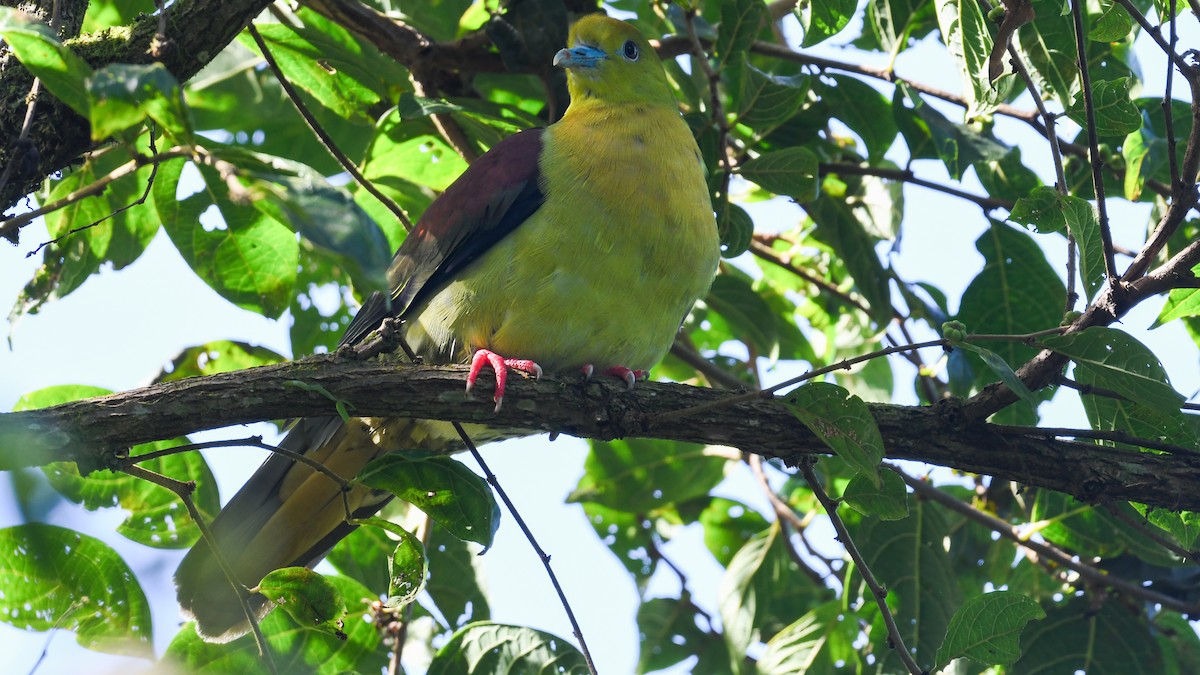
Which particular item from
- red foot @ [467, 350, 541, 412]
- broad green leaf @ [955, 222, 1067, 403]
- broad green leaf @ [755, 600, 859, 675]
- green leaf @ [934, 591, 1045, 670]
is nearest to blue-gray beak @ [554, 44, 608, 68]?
red foot @ [467, 350, 541, 412]

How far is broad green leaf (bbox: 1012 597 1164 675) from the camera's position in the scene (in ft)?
11.4

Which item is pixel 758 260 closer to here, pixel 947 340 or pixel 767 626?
pixel 767 626

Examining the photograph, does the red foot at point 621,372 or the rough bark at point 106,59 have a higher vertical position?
the rough bark at point 106,59

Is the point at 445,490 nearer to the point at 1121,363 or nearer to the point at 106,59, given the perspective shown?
the point at 106,59

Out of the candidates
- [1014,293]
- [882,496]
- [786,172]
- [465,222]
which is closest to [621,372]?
[465,222]

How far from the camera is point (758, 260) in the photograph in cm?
450

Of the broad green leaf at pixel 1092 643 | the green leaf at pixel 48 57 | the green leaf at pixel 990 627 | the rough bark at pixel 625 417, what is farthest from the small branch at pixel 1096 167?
the green leaf at pixel 48 57

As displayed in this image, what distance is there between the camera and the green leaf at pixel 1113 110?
238cm

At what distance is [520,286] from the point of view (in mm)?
2904

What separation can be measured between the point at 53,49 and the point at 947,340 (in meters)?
1.66

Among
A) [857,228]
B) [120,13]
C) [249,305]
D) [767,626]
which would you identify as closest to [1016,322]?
[857,228]

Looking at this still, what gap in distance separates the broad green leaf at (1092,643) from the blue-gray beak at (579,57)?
2.36 meters

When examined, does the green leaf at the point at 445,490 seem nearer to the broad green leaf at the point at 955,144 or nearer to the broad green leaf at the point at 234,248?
the broad green leaf at the point at 234,248

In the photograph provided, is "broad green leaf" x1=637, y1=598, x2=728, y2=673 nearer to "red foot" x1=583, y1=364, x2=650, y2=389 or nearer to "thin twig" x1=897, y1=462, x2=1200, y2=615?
"thin twig" x1=897, y1=462, x2=1200, y2=615
